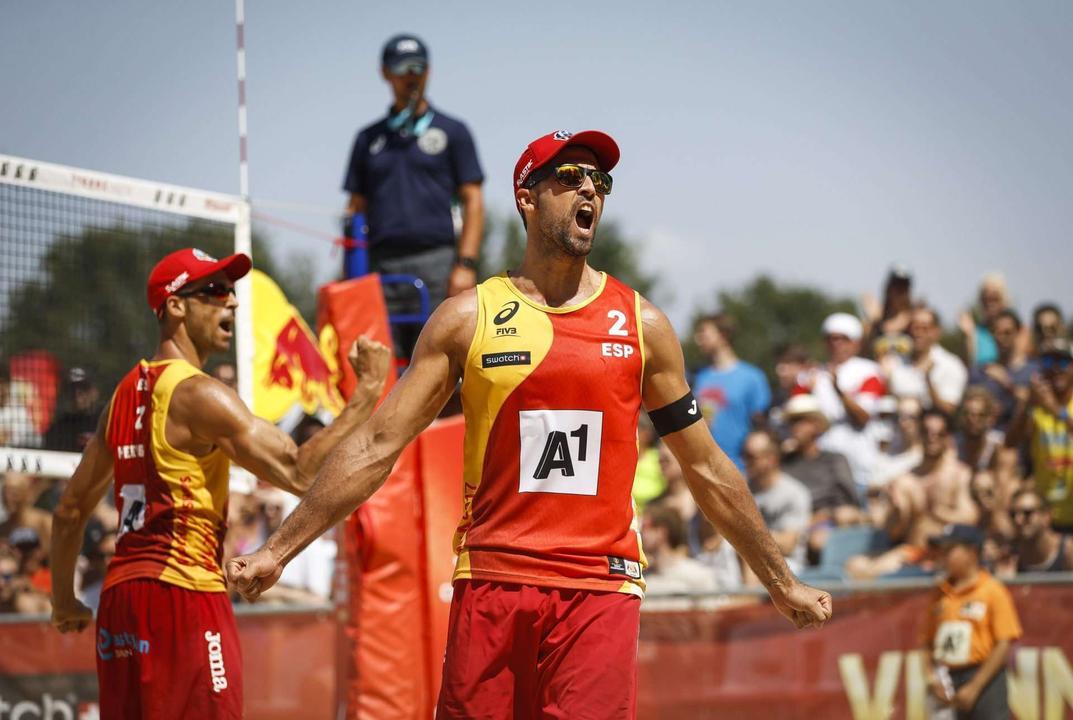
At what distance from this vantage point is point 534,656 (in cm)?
473

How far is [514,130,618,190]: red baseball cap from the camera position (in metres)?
4.97

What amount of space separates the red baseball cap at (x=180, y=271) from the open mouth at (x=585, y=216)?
195 cm

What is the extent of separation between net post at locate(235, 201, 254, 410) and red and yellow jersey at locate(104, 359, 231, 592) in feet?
7.01

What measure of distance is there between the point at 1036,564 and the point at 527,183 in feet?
26.4

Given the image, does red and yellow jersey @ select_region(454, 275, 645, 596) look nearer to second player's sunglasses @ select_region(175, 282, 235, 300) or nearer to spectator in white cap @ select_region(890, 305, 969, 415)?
second player's sunglasses @ select_region(175, 282, 235, 300)

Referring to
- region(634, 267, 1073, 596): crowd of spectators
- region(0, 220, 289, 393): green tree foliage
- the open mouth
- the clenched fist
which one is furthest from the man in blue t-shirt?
the clenched fist

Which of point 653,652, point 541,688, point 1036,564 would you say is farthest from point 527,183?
point 1036,564

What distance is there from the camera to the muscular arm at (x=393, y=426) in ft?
15.6

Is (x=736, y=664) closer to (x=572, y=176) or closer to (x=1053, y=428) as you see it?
(x=1053, y=428)

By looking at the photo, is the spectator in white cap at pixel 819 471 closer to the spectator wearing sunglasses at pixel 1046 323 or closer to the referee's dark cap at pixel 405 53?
the spectator wearing sunglasses at pixel 1046 323

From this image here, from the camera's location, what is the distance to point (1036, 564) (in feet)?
37.6

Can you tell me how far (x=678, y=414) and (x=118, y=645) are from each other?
2678mm

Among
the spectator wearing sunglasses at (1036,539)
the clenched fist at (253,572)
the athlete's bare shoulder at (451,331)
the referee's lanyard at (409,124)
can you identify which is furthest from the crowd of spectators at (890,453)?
the clenched fist at (253,572)

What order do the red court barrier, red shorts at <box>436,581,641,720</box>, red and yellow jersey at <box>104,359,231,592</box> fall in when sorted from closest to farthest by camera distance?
red shorts at <box>436,581,641,720</box>, red and yellow jersey at <box>104,359,231,592</box>, the red court barrier
